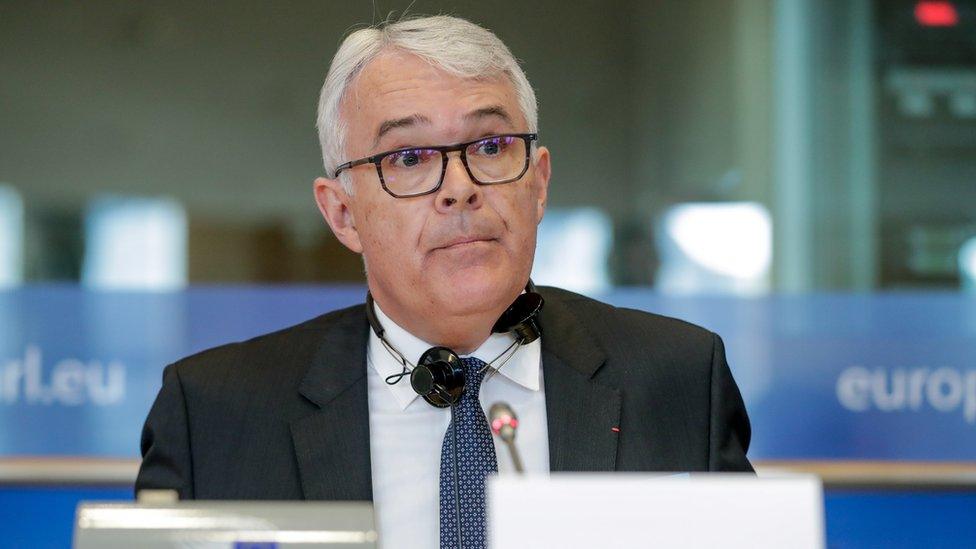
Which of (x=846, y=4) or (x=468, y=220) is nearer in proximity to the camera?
(x=468, y=220)

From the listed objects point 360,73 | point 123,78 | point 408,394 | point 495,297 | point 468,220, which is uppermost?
point 123,78

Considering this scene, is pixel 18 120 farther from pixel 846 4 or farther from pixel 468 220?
pixel 846 4

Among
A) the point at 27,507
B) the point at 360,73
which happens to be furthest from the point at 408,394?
the point at 27,507

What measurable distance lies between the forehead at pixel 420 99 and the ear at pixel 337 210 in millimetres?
107

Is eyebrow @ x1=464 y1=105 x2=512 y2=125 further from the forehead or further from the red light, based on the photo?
the red light

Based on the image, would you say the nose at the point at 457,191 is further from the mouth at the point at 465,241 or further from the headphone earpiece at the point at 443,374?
the headphone earpiece at the point at 443,374

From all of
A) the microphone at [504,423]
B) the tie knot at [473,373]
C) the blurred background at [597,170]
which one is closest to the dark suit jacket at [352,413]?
the tie knot at [473,373]

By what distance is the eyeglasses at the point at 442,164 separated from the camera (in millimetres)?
1732

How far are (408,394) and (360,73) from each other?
1.63 ft

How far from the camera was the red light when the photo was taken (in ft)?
10.3

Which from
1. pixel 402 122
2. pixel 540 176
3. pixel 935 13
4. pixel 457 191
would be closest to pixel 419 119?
pixel 402 122

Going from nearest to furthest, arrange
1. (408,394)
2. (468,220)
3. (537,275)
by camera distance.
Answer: (468,220) < (408,394) < (537,275)

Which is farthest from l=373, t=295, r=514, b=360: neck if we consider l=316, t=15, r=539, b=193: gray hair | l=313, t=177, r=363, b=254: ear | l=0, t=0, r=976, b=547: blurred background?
l=0, t=0, r=976, b=547: blurred background

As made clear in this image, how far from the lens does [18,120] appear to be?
3162 mm
